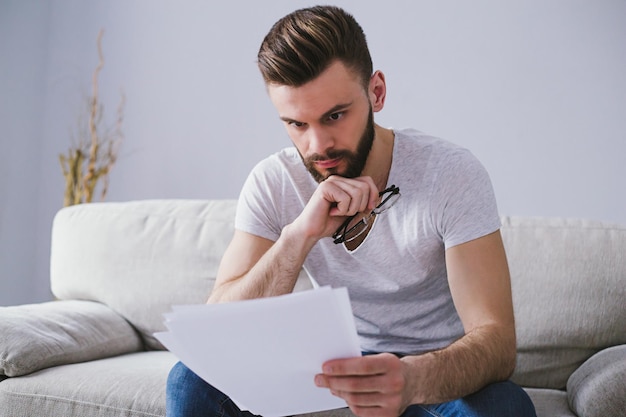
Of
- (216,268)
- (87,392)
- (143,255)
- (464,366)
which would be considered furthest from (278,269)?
(143,255)

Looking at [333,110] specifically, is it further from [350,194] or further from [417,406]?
[417,406]

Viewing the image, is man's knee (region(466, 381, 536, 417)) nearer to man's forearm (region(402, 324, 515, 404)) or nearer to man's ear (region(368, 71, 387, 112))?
man's forearm (region(402, 324, 515, 404))

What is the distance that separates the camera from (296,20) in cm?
150

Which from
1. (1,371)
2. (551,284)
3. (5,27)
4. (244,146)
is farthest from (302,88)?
(5,27)

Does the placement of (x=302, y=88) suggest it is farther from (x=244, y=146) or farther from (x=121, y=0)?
(x=121, y=0)

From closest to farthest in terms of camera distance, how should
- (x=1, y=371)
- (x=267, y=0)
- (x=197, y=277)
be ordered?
(x=1, y=371) → (x=197, y=277) → (x=267, y=0)

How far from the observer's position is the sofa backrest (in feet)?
6.03

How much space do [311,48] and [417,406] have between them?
2.25 feet

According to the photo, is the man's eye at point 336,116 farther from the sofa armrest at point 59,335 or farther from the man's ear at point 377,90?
the sofa armrest at point 59,335

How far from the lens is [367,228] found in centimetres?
154

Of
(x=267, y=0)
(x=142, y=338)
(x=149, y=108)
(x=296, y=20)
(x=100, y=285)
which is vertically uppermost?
(x=267, y=0)

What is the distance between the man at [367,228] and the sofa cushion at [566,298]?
42 centimetres

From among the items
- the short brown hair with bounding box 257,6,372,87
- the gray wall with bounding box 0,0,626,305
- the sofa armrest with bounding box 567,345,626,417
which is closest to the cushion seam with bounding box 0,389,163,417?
the short brown hair with bounding box 257,6,372,87

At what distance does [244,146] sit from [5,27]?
129 cm
